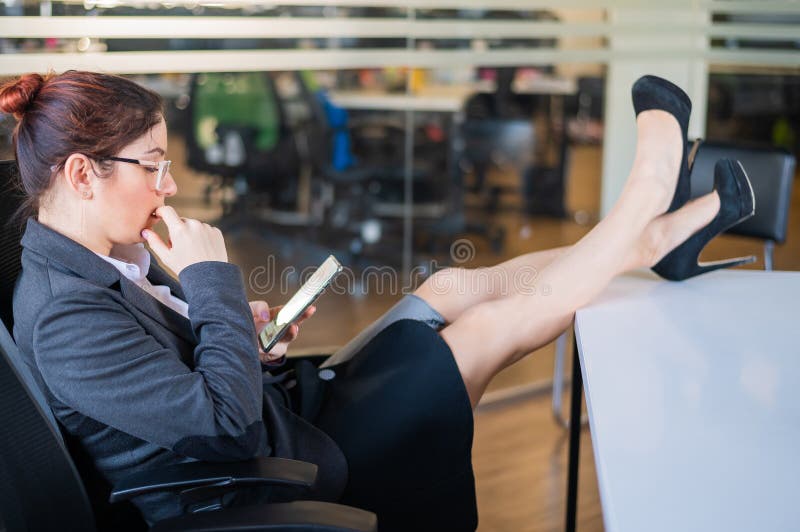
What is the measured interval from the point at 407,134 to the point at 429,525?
281cm

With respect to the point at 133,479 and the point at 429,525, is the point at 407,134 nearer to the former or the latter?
the point at 429,525

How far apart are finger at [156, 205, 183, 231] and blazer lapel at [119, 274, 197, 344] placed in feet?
0.38

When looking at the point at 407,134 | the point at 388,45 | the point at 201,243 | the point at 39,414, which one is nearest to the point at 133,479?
the point at 39,414

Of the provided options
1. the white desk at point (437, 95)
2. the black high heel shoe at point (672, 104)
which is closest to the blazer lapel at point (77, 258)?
the black high heel shoe at point (672, 104)

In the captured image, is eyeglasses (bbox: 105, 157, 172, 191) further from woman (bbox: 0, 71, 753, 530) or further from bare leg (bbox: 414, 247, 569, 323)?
bare leg (bbox: 414, 247, 569, 323)

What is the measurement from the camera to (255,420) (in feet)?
4.33

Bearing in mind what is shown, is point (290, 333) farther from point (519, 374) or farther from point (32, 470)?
point (519, 374)

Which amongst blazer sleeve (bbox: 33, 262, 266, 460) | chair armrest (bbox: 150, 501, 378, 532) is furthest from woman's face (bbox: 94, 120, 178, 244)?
chair armrest (bbox: 150, 501, 378, 532)

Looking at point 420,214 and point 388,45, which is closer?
point 388,45

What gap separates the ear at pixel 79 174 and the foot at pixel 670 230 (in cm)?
108

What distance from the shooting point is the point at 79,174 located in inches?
52.4

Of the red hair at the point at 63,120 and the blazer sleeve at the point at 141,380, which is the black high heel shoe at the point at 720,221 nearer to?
the blazer sleeve at the point at 141,380

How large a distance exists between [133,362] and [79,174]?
12.4 inches

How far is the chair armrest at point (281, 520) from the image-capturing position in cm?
100
